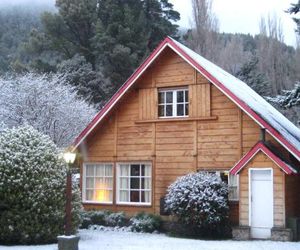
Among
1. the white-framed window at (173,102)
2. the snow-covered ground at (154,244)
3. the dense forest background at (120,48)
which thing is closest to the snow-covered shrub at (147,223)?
the snow-covered ground at (154,244)

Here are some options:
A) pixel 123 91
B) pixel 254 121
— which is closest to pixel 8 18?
A: pixel 123 91

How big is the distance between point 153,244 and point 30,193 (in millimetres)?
3804

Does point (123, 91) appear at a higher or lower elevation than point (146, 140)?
higher

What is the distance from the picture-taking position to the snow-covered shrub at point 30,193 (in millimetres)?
14719

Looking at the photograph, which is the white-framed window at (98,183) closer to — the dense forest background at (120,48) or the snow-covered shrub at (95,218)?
the snow-covered shrub at (95,218)

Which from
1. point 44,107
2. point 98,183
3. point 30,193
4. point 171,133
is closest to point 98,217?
point 98,183

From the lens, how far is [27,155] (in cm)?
1553

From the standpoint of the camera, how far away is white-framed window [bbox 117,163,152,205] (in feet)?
66.9

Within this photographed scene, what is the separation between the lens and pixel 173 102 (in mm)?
20125

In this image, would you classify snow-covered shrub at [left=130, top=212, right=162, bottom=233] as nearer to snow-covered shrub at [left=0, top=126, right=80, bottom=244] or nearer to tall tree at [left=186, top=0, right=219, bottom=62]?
snow-covered shrub at [left=0, top=126, right=80, bottom=244]

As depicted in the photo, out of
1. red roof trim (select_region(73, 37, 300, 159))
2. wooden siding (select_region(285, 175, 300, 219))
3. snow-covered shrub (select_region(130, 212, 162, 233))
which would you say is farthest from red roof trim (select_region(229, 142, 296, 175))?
snow-covered shrub (select_region(130, 212, 162, 233))

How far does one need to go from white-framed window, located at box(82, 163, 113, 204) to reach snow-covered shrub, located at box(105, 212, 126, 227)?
3.16ft

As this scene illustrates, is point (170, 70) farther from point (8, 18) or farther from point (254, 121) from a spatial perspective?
point (8, 18)

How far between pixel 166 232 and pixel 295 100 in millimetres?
6513
